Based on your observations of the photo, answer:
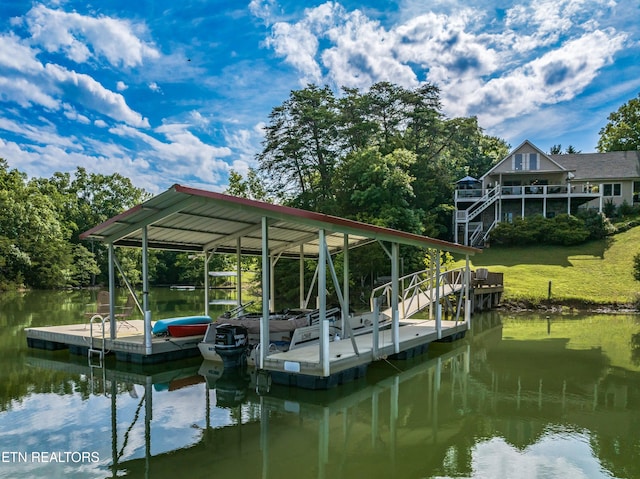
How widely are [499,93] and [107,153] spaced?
46042 millimetres

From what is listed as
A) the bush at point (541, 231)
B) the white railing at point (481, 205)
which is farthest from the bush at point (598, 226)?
the white railing at point (481, 205)

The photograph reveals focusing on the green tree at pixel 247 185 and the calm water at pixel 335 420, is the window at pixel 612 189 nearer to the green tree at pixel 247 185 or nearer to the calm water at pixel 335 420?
the green tree at pixel 247 185

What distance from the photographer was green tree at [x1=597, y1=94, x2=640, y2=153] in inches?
1869

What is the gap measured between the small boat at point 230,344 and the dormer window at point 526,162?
30905mm

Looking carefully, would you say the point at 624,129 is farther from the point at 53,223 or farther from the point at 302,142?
the point at 53,223

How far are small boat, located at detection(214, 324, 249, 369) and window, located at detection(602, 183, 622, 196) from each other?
36.3m

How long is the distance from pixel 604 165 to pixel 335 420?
3907cm

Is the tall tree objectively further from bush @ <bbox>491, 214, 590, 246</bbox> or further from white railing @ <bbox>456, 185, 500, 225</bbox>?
bush @ <bbox>491, 214, 590, 246</bbox>

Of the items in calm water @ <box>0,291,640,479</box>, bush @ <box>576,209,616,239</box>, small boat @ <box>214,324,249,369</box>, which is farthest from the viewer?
bush @ <box>576,209,616,239</box>

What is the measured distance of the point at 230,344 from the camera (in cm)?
1034

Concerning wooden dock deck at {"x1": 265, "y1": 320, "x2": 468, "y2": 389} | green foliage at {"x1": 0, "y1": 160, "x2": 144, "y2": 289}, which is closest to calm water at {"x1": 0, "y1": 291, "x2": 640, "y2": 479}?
wooden dock deck at {"x1": 265, "y1": 320, "x2": 468, "y2": 389}

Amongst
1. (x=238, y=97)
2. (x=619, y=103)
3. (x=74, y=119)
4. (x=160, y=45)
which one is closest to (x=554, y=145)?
(x=619, y=103)

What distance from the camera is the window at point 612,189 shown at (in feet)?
121

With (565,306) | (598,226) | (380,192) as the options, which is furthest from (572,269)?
(380,192)
